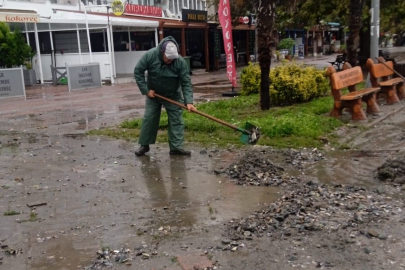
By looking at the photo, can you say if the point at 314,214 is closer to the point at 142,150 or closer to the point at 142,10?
the point at 142,150

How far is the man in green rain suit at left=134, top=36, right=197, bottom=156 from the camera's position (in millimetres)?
7000

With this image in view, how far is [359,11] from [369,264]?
1058 centimetres

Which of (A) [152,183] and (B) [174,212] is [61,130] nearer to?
(A) [152,183]

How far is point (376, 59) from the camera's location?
1179cm

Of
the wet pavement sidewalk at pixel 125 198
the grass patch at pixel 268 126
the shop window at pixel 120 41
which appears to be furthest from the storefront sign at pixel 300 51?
the wet pavement sidewalk at pixel 125 198

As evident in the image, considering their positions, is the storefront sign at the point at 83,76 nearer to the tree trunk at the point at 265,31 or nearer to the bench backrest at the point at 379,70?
the tree trunk at the point at 265,31

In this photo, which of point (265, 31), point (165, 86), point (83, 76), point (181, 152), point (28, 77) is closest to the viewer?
point (165, 86)

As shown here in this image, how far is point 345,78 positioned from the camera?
31.5ft

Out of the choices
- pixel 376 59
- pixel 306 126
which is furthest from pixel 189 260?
pixel 376 59

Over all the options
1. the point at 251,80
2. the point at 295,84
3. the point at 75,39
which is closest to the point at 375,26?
the point at 295,84

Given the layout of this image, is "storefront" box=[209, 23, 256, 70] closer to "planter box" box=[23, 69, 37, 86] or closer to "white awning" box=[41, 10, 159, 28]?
"white awning" box=[41, 10, 159, 28]

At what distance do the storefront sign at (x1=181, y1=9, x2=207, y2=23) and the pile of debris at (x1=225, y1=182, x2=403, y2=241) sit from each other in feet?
69.5

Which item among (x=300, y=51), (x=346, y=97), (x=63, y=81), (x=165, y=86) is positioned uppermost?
(x=165, y=86)

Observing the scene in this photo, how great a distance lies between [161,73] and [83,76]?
12987 mm
